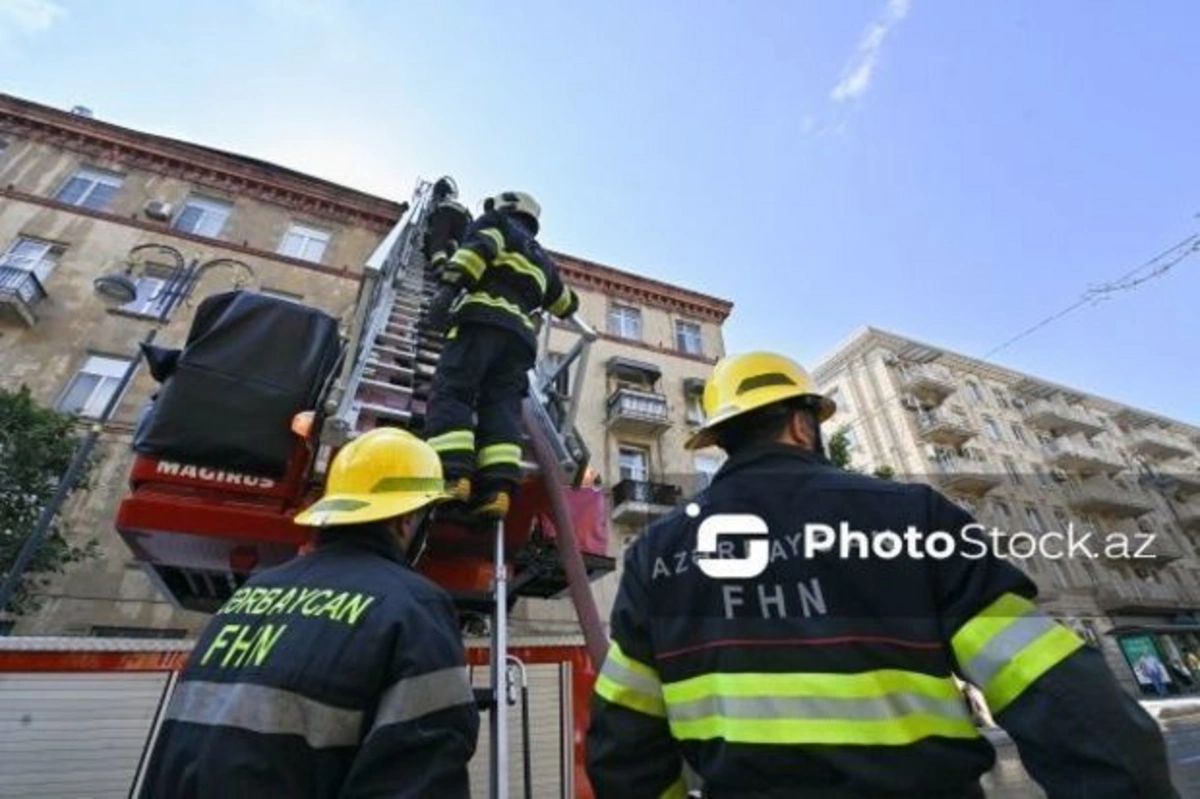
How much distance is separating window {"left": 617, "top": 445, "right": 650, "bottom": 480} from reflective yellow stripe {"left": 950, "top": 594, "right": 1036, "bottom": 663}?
15260 mm

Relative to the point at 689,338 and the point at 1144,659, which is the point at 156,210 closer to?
the point at 689,338

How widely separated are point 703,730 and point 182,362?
3.07 metres

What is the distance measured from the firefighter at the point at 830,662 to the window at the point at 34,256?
16.7m

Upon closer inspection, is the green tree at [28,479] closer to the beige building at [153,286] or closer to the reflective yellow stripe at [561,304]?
the beige building at [153,286]

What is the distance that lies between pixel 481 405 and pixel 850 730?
2.52 m

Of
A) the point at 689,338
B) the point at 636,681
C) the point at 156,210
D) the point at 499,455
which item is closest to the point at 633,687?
the point at 636,681

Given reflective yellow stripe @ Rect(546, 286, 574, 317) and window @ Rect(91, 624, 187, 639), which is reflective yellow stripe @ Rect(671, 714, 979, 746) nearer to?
reflective yellow stripe @ Rect(546, 286, 574, 317)

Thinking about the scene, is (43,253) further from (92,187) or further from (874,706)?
(874,706)

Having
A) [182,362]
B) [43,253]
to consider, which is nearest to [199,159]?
[43,253]

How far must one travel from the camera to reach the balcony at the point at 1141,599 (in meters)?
24.1

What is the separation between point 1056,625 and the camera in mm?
1159

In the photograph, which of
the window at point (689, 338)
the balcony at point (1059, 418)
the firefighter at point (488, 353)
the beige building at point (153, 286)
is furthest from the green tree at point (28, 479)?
the balcony at point (1059, 418)

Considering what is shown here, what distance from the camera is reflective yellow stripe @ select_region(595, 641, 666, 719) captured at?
1.60 m

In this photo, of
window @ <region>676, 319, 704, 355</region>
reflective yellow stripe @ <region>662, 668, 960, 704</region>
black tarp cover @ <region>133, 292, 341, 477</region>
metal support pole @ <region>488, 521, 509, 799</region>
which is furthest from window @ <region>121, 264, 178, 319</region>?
reflective yellow stripe @ <region>662, 668, 960, 704</region>
